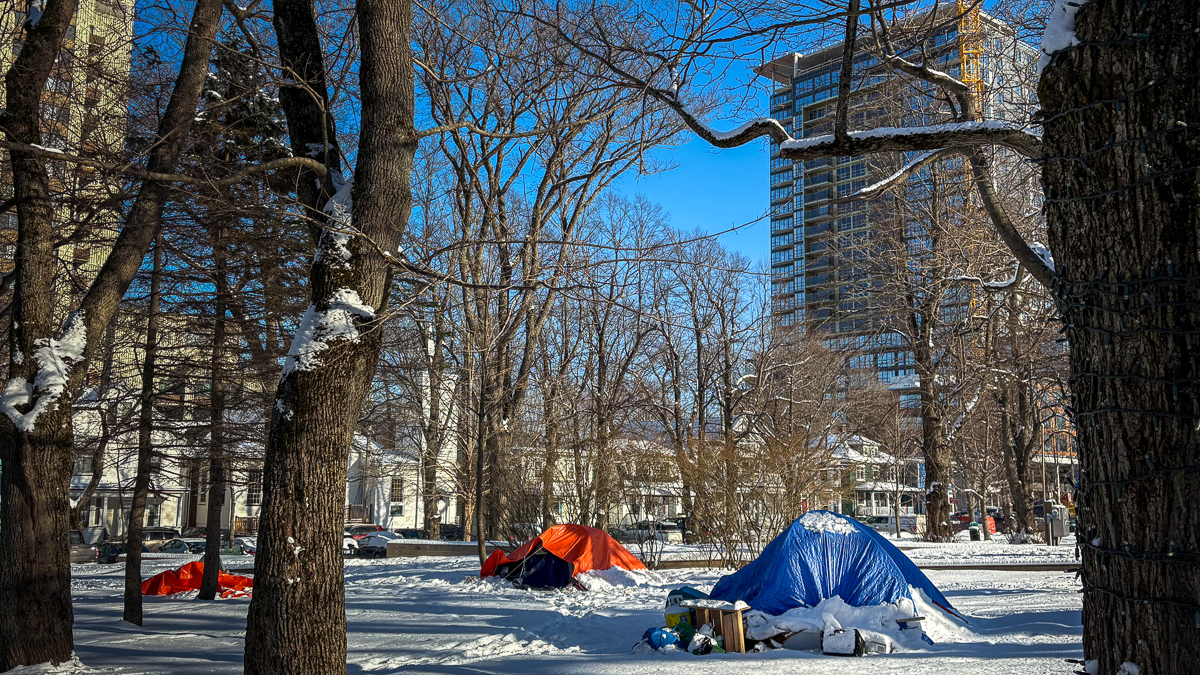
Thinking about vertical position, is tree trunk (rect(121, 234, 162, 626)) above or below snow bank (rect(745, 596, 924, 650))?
above

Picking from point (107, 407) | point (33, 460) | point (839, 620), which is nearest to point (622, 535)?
point (839, 620)

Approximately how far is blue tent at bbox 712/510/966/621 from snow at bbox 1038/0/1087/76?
900 centimetres

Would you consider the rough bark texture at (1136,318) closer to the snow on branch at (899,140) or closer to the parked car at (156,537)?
the snow on branch at (899,140)

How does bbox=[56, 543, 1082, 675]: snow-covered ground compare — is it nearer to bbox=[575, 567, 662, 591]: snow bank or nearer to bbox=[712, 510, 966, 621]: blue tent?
bbox=[575, 567, 662, 591]: snow bank

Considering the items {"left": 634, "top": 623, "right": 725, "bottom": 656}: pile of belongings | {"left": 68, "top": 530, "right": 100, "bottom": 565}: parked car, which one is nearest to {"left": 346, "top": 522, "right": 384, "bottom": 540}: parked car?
{"left": 68, "top": 530, "right": 100, "bottom": 565}: parked car

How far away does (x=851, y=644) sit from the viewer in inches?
359

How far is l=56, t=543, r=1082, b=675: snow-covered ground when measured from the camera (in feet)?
27.7

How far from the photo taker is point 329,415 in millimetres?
5672

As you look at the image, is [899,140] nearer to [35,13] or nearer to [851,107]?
[35,13]

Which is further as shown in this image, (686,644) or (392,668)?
(686,644)

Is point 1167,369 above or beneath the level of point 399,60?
beneath

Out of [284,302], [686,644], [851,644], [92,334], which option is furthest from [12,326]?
[851,644]

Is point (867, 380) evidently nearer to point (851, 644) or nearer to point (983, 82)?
point (983, 82)

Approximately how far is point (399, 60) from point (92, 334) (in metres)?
4.77
